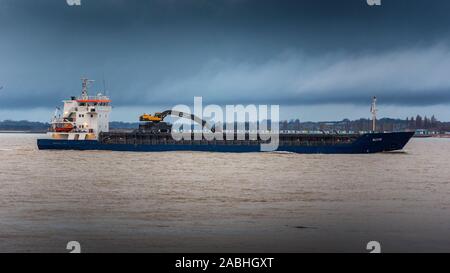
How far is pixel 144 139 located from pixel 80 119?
28.4 feet

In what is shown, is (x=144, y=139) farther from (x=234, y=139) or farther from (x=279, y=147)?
(x=279, y=147)

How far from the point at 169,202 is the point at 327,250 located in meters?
13.0

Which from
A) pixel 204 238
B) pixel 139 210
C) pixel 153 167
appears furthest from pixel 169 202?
pixel 153 167

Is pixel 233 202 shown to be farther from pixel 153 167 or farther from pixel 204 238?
pixel 153 167

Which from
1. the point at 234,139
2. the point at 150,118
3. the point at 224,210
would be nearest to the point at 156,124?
the point at 150,118

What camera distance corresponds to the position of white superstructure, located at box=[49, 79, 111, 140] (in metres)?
79.5

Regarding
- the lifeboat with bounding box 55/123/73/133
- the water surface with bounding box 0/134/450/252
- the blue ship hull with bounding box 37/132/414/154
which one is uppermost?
the lifeboat with bounding box 55/123/73/133

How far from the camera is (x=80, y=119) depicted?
79750 mm

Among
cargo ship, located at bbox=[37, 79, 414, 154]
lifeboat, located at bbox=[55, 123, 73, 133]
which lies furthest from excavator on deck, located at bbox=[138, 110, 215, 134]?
lifeboat, located at bbox=[55, 123, 73, 133]

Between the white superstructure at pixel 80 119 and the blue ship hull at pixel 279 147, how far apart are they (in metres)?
1.41

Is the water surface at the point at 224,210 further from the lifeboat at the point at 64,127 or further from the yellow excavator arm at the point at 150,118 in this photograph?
the yellow excavator arm at the point at 150,118

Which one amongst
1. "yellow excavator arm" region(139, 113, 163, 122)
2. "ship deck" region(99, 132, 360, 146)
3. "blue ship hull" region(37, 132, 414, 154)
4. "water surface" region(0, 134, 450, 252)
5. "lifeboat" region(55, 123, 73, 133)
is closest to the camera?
"water surface" region(0, 134, 450, 252)

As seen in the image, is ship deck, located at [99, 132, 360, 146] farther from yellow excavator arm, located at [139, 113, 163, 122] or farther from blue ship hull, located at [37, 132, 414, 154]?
yellow excavator arm, located at [139, 113, 163, 122]

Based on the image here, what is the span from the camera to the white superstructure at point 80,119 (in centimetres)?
7950
